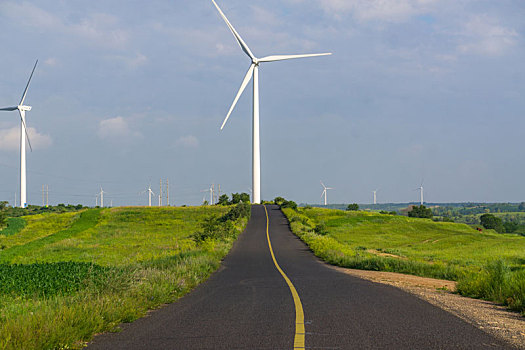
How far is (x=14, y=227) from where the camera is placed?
250 ft

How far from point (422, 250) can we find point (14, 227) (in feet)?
192

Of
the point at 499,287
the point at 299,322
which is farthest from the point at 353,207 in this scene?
the point at 299,322

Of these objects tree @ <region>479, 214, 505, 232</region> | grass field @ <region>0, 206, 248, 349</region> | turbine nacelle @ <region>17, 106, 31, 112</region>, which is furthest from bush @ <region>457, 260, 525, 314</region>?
tree @ <region>479, 214, 505, 232</region>

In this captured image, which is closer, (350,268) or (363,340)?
(363,340)

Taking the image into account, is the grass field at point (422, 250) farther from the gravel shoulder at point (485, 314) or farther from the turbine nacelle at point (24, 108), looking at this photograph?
the turbine nacelle at point (24, 108)

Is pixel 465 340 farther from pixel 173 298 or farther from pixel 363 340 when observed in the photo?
pixel 173 298

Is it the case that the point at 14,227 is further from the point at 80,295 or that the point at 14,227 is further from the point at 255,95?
the point at 80,295

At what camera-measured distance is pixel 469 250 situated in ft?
163

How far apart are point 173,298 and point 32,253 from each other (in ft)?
119

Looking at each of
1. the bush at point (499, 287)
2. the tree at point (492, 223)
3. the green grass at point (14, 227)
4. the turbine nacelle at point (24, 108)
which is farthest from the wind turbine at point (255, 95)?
the tree at point (492, 223)

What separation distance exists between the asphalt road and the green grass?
63358mm

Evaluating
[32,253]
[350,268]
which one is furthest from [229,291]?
[32,253]

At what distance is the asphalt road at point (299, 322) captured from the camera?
7578 millimetres

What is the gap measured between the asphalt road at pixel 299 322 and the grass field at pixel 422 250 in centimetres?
241
